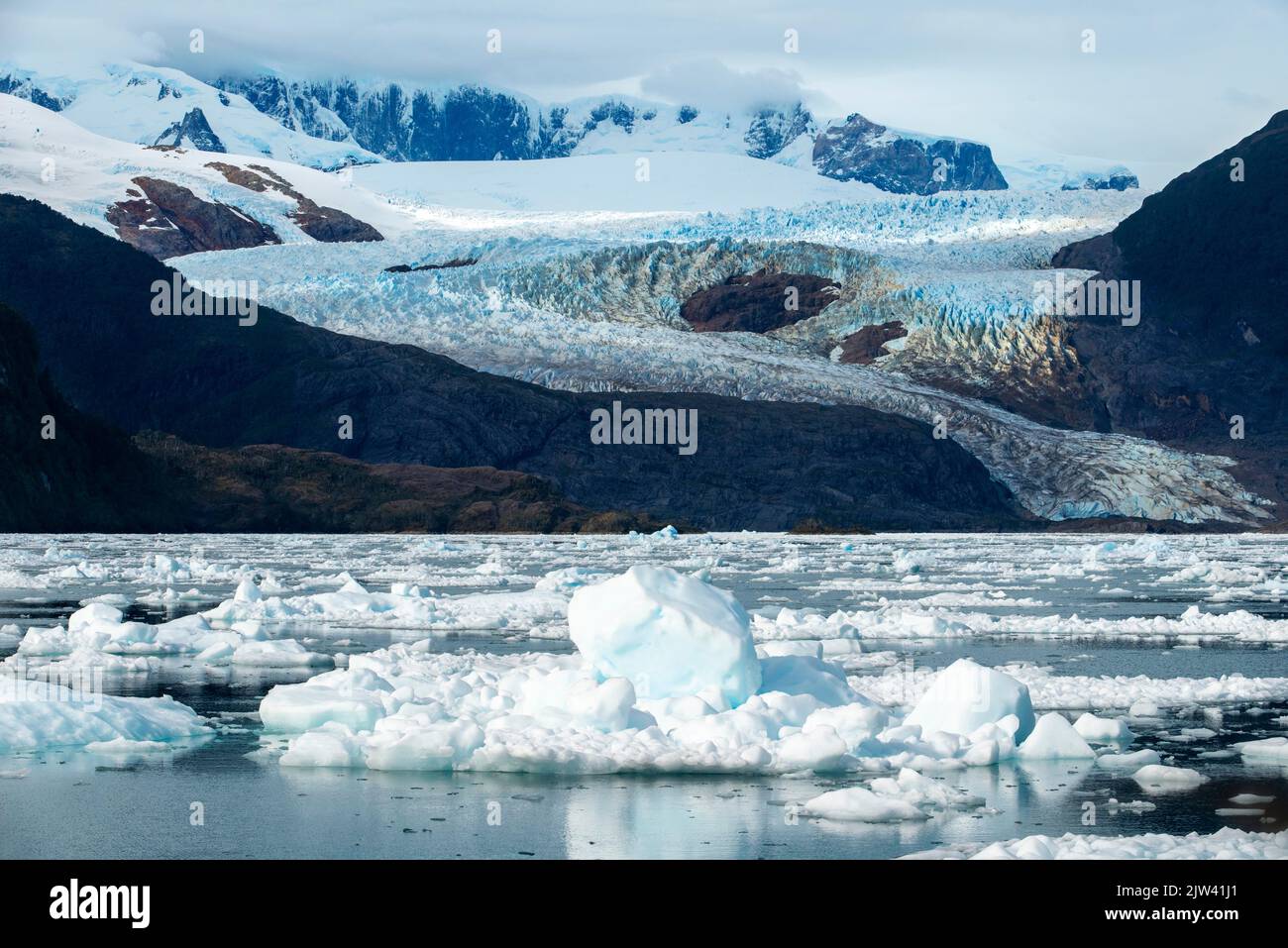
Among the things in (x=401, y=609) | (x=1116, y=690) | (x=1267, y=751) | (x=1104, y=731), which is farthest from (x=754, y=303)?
(x=1267, y=751)

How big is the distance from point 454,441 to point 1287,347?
66.6 metres

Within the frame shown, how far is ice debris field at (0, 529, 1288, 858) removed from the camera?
483 inches

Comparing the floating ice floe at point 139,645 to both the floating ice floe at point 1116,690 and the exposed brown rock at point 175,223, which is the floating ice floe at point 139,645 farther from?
the exposed brown rock at point 175,223

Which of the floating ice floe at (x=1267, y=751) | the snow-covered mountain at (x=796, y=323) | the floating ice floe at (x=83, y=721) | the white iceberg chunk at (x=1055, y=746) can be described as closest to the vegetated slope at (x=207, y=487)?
the snow-covered mountain at (x=796, y=323)

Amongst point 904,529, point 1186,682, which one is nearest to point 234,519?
point 904,529

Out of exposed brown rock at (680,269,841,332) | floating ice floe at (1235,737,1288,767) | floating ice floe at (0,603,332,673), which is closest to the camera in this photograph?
floating ice floe at (1235,737,1288,767)

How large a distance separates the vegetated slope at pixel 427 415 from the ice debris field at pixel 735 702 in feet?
253

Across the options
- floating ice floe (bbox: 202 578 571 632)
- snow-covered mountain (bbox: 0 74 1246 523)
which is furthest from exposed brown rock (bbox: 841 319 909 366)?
floating ice floe (bbox: 202 578 571 632)

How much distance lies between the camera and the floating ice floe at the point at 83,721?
14.1 metres

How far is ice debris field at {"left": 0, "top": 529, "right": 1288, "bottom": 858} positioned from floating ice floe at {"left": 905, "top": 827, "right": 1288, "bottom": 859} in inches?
1.1

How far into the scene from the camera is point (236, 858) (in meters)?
10.5

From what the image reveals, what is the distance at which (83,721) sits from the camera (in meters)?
14.4

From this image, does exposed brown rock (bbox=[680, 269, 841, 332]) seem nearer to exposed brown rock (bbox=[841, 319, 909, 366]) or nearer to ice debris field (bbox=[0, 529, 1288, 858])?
exposed brown rock (bbox=[841, 319, 909, 366])
